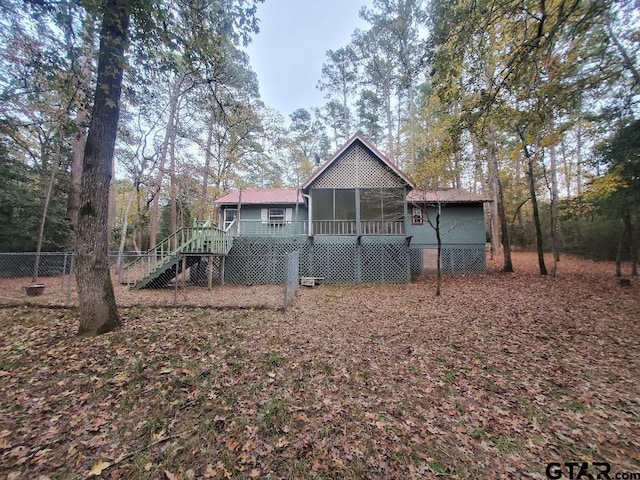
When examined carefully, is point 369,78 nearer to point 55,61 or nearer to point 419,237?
point 419,237

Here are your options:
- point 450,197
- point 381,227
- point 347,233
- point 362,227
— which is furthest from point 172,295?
point 450,197

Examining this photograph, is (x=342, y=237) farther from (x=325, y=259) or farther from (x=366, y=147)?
(x=366, y=147)

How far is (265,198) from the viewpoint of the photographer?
17125 millimetres

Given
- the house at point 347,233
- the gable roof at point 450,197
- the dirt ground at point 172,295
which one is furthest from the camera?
the gable roof at point 450,197

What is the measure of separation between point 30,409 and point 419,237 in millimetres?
15666

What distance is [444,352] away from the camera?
5.09 metres

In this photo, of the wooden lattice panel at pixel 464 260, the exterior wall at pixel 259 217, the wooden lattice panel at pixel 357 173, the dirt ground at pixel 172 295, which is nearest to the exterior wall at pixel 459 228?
the wooden lattice panel at pixel 464 260

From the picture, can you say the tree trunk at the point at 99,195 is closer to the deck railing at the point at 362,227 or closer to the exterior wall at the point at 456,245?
the deck railing at the point at 362,227

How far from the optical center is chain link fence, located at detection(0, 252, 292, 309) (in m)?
7.78

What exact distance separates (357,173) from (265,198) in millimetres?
6523

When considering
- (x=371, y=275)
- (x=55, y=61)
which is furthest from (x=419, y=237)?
(x=55, y=61)

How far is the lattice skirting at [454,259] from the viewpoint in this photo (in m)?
15.0

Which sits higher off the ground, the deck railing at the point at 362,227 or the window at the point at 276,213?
the window at the point at 276,213

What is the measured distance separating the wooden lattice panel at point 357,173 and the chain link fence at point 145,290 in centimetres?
566
